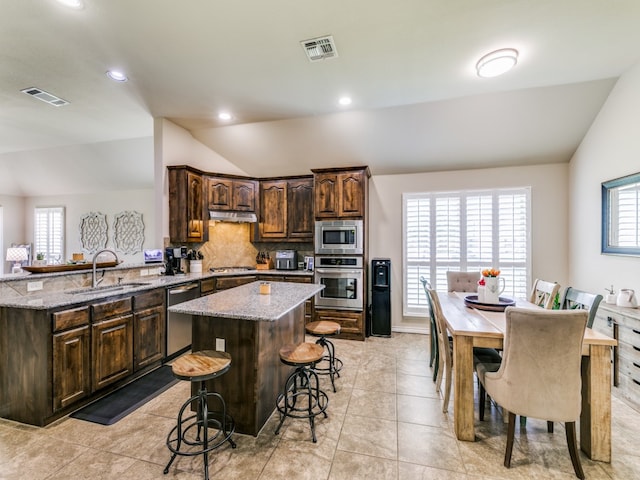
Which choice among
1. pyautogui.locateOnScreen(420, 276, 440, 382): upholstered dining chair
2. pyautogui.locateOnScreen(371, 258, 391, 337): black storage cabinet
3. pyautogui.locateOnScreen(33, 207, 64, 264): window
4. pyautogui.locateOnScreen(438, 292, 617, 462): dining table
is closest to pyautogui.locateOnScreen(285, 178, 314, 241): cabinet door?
pyautogui.locateOnScreen(371, 258, 391, 337): black storage cabinet

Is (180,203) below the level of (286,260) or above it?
above

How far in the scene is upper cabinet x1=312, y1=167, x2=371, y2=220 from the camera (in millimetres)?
4527

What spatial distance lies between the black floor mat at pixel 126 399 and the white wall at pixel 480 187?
346cm

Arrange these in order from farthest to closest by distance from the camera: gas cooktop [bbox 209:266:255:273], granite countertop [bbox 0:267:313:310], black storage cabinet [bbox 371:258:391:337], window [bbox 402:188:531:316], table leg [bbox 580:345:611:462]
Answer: gas cooktop [bbox 209:266:255:273] → black storage cabinet [bbox 371:258:391:337] → window [bbox 402:188:531:316] → granite countertop [bbox 0:267:313:310] → table leg [bbox 580:345:611:462]

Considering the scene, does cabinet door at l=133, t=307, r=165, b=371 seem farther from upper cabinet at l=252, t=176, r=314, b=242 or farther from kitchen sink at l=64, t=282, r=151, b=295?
upper cabinet at l=252, t=176, r=314, b=242

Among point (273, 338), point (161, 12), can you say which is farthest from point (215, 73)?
Result: point (273, 338)

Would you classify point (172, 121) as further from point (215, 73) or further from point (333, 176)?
point (333, 176)

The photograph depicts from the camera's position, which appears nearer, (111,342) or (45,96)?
(111,342)

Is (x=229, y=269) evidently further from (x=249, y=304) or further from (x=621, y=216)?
(x=621, y=216)

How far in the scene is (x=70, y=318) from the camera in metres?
2.45

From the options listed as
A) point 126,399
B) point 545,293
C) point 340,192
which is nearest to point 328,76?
point 340,192

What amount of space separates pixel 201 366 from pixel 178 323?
79.1 inches

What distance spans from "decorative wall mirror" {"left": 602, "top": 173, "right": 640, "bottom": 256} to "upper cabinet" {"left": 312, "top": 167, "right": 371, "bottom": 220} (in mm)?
2901

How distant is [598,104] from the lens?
3422mm
